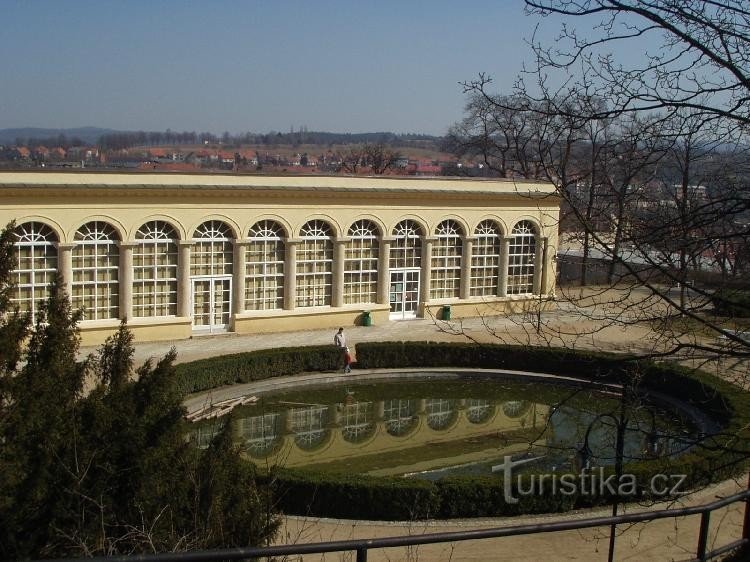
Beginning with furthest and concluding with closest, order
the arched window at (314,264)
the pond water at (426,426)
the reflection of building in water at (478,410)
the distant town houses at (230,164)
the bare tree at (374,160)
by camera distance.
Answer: the bare tree at (374,160)
the distant town houses at (230,164)
the arched window at (314,264)
the reflection of building in water at (478,410)
the pond water at (426,426)

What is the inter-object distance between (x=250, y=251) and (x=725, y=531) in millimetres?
18270

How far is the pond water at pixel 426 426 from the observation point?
16.8 meters

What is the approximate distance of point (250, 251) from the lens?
27.4 m

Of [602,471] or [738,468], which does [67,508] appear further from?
[738,468]

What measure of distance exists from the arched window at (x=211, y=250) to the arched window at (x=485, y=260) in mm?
9175

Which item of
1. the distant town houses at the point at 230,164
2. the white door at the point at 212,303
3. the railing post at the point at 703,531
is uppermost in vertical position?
the distant town houses at the point at 230,164

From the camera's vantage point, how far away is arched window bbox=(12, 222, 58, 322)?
23.8 meters

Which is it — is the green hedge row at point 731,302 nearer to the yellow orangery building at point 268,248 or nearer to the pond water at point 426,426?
the pond water at point 426,426

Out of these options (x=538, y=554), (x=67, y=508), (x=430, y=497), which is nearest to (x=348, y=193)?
(x=430, y=497)

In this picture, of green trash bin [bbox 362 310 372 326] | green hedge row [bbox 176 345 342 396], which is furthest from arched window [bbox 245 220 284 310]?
green hedge row [bbox 176 345 342 396]

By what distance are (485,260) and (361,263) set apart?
4.98m

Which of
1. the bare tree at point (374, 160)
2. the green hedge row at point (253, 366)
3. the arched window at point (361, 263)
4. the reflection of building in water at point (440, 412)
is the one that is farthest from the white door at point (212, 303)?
the bare tree at point (374, 160)

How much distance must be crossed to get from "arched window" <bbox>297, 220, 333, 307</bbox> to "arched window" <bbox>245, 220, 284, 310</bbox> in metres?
0.66

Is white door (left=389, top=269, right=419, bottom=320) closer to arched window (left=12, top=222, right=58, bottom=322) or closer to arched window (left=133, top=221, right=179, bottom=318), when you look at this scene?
arched window (left=133, top=221, right=179, bottom=318)
